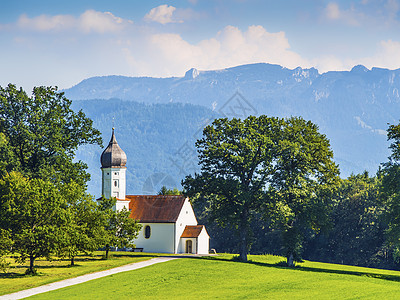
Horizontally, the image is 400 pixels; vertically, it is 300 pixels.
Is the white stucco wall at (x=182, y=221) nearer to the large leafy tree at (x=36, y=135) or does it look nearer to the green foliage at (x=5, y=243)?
the large leafy tree at (x=36, y=135)

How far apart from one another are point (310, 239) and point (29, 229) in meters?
58.9

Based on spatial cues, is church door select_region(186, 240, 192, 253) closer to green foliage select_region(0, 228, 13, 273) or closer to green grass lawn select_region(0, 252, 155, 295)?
green grass lawn select_region(0, 252, 155, 295)

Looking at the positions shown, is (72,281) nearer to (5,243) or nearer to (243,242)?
(5,243)

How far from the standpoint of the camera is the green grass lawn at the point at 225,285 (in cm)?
3856

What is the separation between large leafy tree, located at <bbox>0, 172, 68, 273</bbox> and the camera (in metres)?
49.2

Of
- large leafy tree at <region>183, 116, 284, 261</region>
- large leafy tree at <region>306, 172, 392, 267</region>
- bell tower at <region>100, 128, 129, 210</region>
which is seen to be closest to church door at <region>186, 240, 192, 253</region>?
bell tower at <region>100, 128, 129, 210</region>

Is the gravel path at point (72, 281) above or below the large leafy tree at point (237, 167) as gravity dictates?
below

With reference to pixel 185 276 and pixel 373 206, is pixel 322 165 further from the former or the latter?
pixel 373 206

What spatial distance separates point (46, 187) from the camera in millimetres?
50688

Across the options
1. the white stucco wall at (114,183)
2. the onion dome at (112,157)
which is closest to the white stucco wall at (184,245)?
the white stucco wall at (114,183)

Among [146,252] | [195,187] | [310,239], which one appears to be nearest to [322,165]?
[195,187]

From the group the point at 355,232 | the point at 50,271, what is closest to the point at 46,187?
the point at 50,271

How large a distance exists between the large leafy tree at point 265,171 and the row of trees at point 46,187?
1031 centimetres

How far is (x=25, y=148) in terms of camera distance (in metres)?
60.8
